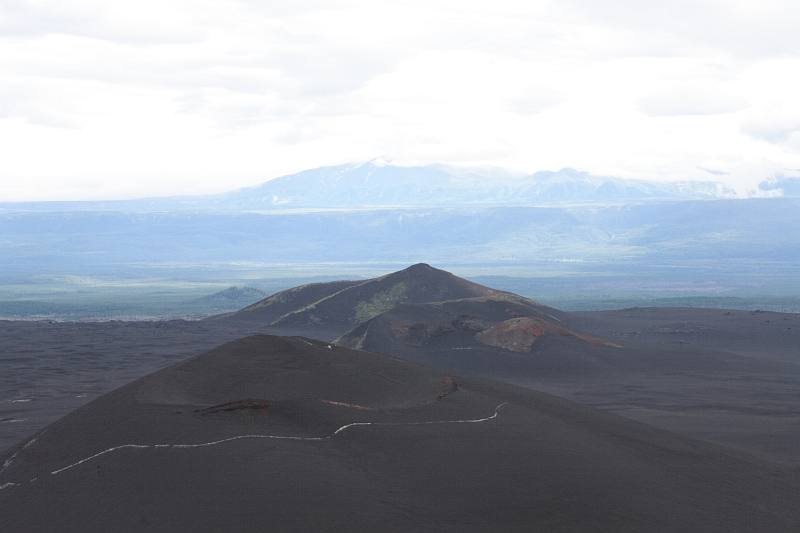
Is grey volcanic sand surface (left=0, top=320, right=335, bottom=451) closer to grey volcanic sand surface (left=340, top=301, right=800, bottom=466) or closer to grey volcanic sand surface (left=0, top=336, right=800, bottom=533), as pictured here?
grey volcanic sand surface (left=0, top=336, right=800, bottom=533)

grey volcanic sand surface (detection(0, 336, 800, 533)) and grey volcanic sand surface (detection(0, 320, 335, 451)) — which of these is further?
grey volcanic sand surface (detection(0, 320, 335, 451))

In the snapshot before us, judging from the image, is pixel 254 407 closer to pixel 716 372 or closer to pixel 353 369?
pixel 353 369

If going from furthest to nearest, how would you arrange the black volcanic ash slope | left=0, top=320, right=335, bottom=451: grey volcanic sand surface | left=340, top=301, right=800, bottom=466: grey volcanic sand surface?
the black volcanic ash slope < left=0, top=320, right=335, bottom=451: grey volcanic sand surface < left=340, top=301, right=800, bottom=466: grey volcanic sand surface

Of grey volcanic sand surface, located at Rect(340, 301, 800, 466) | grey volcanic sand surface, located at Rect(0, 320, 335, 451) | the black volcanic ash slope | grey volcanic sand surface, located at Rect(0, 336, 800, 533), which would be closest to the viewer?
grey volcanic sand surface, located at Rect(0, 336, 800, 533)

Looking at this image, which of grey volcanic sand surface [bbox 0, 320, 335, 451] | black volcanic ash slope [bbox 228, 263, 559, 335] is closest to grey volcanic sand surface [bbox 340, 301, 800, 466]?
black volcanic ash slope [bbox 228, 263, 559, 335]

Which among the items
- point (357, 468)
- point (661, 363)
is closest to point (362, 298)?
point (661, 363)

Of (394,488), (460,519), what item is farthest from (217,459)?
(460,519)

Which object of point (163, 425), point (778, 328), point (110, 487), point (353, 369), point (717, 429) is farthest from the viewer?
point (778, 328)

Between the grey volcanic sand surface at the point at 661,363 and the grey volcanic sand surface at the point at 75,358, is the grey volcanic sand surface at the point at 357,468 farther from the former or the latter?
the grey volcanic sand surface at the point at 75,358
